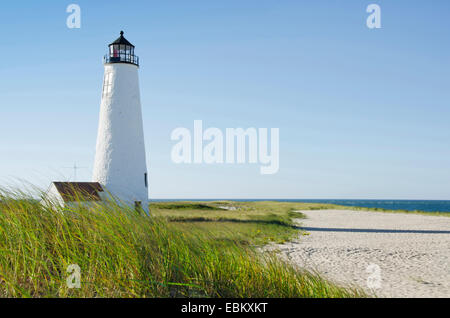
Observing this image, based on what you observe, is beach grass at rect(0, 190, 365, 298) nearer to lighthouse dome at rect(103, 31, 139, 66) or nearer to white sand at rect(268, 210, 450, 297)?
white sand at rect(268, 210, 450, 297)

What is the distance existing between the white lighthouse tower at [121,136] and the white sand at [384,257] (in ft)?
31.1

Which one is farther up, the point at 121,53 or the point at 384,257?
the point at 121,53

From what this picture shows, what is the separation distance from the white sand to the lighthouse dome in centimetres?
1423

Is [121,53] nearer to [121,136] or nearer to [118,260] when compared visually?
[121,136]

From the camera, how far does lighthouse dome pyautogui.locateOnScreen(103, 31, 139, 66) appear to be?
21125mm

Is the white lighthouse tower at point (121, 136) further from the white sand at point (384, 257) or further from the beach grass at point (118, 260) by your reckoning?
the beach grass at point (118, 260)

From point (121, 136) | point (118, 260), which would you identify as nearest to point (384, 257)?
point (118, 260)

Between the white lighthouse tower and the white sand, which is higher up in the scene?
the white lighthouse tower

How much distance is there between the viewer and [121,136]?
66.2 ft

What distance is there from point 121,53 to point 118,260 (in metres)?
19.0

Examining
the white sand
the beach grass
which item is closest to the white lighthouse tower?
the white sand

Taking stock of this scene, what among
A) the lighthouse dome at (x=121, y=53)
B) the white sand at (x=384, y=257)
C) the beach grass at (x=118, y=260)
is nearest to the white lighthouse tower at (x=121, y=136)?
the lighthouse dome at (x=121, y=53)

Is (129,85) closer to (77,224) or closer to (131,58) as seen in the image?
(131,58)
